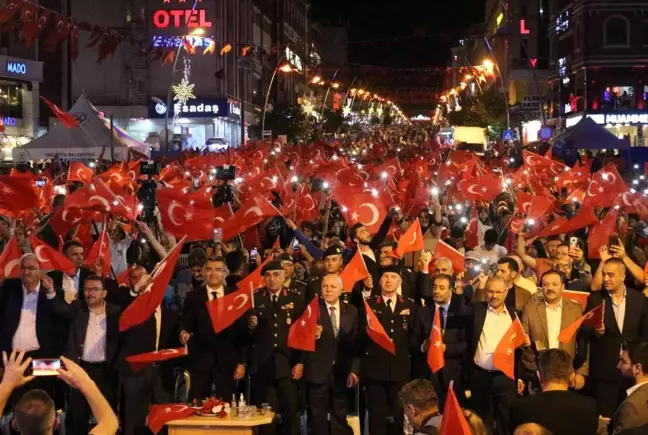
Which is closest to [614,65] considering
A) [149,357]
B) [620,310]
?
[620,310]

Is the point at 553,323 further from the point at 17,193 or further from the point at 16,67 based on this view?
the point at 16,67

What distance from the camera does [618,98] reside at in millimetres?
60688

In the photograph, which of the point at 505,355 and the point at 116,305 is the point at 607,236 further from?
the point at 116,305

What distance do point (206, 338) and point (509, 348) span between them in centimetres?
293

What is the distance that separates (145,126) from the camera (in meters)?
72.0

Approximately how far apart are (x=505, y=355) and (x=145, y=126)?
64295 mm

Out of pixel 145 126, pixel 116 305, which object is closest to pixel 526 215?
pixel 116 305

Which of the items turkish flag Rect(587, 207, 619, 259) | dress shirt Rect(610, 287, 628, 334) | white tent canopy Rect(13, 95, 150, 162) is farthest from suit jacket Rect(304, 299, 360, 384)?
white tent canopy Rect(13, 95, 150, 162)

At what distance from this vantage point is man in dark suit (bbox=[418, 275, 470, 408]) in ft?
32.6

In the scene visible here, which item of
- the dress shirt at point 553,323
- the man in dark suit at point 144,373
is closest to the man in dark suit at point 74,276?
the man in dark suit at point 144,373

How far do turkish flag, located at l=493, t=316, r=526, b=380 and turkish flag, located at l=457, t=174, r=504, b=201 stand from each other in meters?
10.4

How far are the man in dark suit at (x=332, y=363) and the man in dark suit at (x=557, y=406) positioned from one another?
10.8 ft

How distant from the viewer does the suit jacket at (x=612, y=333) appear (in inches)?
385

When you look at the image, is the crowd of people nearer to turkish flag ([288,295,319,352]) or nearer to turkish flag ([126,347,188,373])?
turkish flag ([126,347,188,373])
